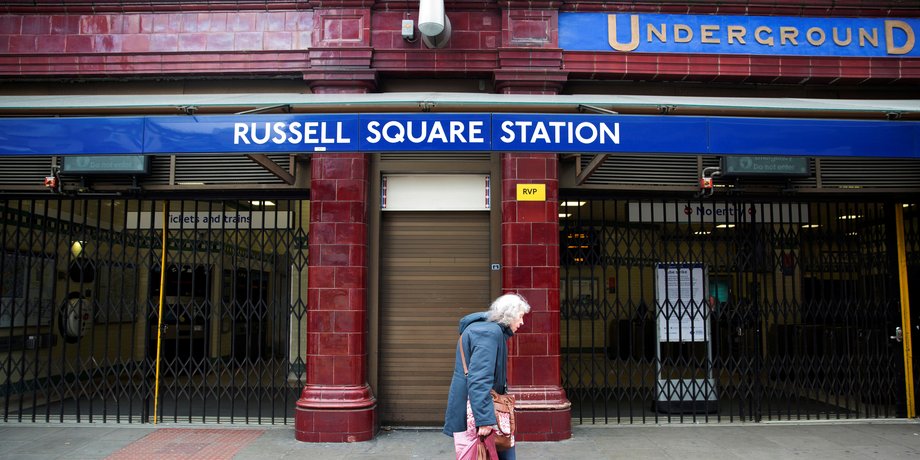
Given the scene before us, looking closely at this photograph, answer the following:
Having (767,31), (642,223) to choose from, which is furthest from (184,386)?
(767,31)

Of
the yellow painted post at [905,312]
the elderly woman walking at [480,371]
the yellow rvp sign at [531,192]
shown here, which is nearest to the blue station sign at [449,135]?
the elderly woman walking at [480,371]

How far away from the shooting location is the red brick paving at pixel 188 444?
23.0 feet

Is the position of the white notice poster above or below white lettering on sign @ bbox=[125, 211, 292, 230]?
below

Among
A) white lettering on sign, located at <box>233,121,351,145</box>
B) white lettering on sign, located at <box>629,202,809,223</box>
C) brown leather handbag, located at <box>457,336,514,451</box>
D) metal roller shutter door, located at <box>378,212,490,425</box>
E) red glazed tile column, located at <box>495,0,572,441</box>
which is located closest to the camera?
brown leather handbag, located at <box>457,336,514,451</box>

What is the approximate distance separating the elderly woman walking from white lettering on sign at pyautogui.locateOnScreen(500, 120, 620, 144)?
61.1 inches

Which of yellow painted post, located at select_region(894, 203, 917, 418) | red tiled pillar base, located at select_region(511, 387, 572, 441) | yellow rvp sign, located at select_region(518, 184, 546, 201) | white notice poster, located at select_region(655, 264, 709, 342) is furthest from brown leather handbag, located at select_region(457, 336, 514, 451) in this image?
yellow painted post, located at select_region(894, 203, 917, 418)

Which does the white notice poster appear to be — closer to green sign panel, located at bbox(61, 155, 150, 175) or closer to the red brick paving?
the red brick paving

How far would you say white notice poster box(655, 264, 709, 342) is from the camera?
344 inches

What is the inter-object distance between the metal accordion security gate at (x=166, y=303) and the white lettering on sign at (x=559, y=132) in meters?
3.89

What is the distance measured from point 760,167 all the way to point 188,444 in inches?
300

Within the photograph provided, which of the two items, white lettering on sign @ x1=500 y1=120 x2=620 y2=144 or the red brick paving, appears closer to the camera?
white lettering on sign @ x1=500 y1=120 x2=620 y2=144

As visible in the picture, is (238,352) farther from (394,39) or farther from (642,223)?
(642,223)

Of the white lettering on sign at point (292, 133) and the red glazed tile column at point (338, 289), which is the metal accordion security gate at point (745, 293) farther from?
the white lettering on sign at point (292, 133)

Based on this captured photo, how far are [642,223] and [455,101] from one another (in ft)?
13.5
